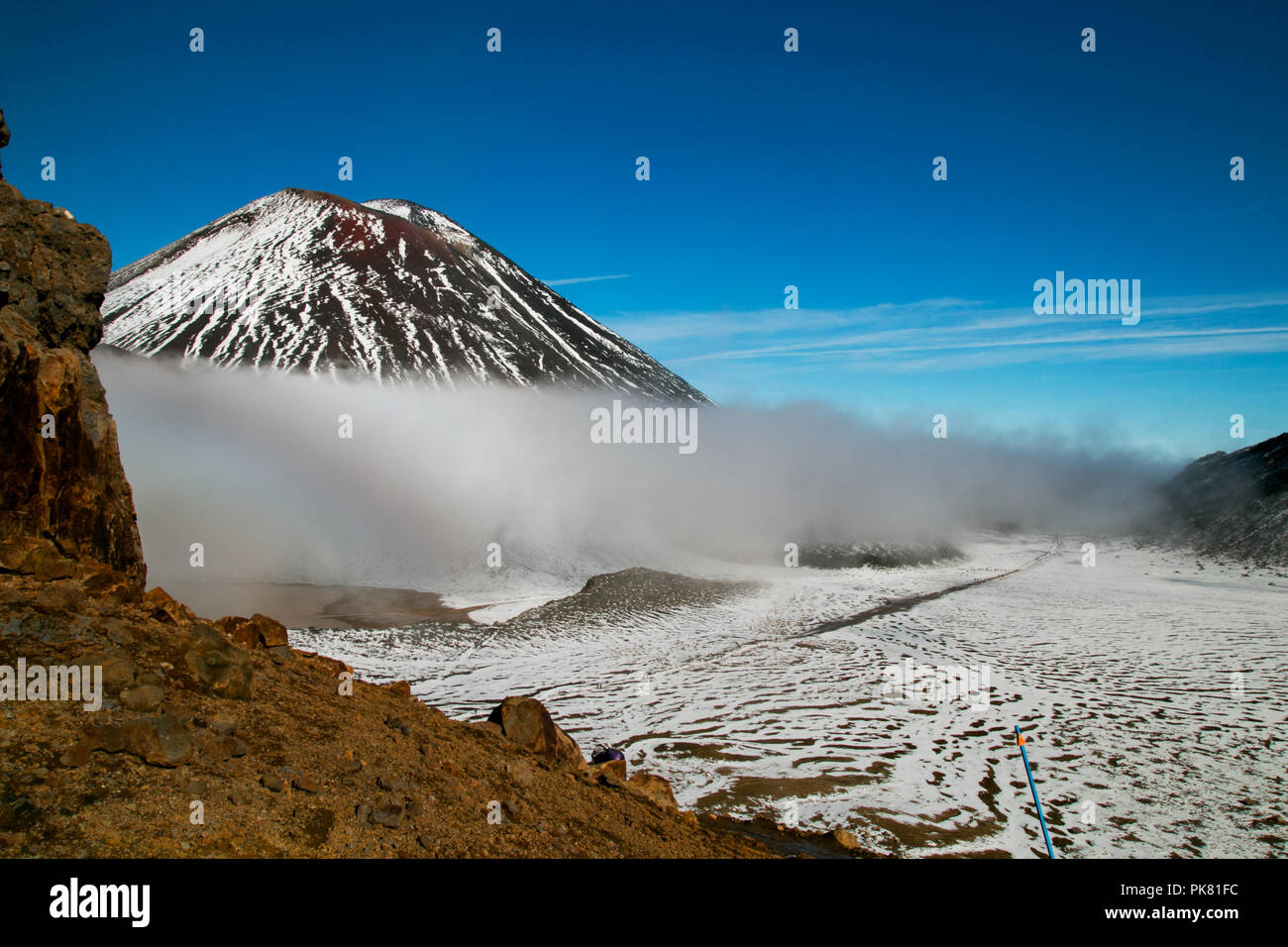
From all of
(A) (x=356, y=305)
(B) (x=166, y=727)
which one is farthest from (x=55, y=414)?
(A) (x=356, y=305)

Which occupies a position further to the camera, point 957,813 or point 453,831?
point 957,813

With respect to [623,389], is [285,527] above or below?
below

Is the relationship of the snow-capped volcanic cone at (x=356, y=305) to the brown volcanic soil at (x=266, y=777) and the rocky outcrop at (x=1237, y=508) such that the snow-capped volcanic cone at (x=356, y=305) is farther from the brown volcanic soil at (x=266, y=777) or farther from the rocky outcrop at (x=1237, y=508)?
the brown volcanic soil at (x=266, y=777)

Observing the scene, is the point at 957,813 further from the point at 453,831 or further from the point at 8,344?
the point at 8,344

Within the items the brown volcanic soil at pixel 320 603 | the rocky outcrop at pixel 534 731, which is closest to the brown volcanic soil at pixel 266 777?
the rocky outcrop at pixel 534 731

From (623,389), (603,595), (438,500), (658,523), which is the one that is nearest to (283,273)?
(623,389)

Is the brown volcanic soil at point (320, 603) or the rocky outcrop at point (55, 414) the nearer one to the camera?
the rocky outcrop at point (55, 414)

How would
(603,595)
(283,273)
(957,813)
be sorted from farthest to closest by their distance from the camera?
(283,273) < (603,595) < (957,813)
